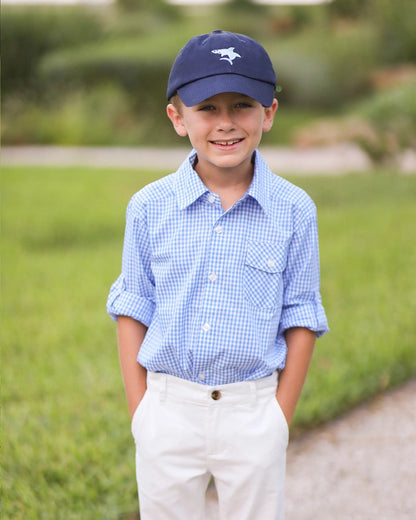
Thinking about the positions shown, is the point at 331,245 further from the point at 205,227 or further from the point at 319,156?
the point at 319,156

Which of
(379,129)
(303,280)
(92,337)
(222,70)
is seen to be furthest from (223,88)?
(379,129)

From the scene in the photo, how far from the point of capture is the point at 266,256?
1725 mm

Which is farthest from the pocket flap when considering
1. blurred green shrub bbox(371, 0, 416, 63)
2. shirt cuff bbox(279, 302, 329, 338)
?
blurred green shrub bbox(371, 0, 416, 63)

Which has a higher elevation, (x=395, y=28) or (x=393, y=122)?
(x=395, y=28)

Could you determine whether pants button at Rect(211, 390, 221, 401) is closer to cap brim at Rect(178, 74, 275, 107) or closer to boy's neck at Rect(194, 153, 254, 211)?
boy's neck at Rect(194, 153, 254, 211)

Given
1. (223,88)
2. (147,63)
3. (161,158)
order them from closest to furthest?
(223,88), (161,158), (147,63)

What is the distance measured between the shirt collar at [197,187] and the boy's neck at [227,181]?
1.4 inches

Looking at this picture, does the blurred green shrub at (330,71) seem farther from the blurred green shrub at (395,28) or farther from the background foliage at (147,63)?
the blurred green shrub at (395,28)

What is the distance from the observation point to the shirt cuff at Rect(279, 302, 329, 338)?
5.79ft

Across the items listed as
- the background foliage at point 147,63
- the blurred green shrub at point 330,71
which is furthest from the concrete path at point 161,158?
the blurred green shrub at point 330,71

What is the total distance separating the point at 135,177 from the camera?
26.4ft

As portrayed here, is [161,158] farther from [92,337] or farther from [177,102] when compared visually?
[177,102]

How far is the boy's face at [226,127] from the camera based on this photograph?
1.67 m

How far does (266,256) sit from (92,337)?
2.43 metres
